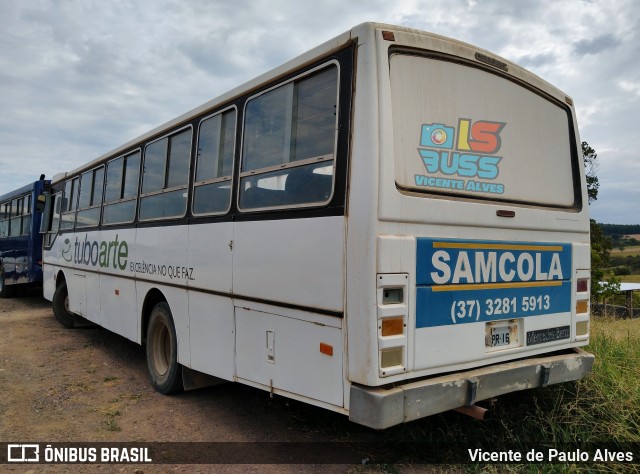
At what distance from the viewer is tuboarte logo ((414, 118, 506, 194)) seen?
11.3ft

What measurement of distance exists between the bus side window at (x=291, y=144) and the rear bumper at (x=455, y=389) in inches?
51.8

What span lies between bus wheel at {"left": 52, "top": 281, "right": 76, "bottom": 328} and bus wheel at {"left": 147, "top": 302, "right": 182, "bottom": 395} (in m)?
4.45

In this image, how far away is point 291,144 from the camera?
3.80m

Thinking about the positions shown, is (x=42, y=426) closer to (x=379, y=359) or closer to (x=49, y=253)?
(x=379, y=359)

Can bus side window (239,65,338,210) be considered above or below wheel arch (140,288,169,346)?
above

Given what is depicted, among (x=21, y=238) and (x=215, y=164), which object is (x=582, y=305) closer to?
(x=215, y=164)

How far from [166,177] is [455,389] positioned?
3.90 metres

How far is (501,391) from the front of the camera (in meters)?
3.59

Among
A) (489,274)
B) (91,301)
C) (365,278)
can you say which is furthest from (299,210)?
(91,301)

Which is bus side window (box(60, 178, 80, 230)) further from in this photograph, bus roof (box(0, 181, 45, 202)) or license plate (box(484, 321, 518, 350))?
license plate (box(484, 321, 518, 350))

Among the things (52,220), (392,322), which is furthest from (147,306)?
(52,220)

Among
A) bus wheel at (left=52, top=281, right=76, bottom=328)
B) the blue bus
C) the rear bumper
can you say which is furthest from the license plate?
the blue bus

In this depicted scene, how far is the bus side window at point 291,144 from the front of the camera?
3480 mm

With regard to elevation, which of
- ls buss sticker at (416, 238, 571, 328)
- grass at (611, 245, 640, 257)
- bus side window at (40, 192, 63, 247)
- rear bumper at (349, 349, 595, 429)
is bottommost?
rear bumper at (349, 349, 595, 429)
